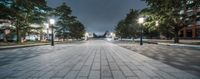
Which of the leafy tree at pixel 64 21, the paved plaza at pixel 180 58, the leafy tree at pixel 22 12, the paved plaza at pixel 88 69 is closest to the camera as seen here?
the paved plaza at pixel 88 69

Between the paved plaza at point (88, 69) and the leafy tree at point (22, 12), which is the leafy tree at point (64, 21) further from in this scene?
the paved plaza at point (88, 69)

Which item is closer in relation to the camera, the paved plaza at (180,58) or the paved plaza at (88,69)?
the paved plaza at (88,69)

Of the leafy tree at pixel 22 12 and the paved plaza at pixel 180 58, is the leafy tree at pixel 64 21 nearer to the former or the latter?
the leafy tree at pixel 22 12

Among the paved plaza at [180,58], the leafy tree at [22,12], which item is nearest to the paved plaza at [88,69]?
the paved plaza at [180,58]

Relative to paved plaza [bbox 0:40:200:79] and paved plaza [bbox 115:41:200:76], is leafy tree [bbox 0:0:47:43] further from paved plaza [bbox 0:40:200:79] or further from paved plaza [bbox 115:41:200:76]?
paved plaza [bbox 0:40:200:79]

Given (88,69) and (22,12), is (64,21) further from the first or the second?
(88,69)

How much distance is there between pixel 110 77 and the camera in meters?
6.77

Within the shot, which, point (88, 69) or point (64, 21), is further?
point (64, 21)

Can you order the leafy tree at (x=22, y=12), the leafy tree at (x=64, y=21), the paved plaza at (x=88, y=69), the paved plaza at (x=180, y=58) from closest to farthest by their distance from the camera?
the paved plaza at (x=88, y=69), the paved plaza at (x=180, y=58), the leafy tree at (x=22, y=12), the leafy tree at (x=64, y=21)

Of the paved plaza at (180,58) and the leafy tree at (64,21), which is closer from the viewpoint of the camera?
the paved plaza at (180,58)

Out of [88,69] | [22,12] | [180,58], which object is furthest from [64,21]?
[88,69]

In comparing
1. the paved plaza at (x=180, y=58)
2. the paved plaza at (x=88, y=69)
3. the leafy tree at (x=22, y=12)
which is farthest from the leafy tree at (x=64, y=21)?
the paved plaza at (x=88, y=69)

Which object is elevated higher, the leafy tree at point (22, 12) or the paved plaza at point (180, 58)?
the leafy tree at point (22, 12)

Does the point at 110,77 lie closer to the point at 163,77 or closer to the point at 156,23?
the point at 163,77
